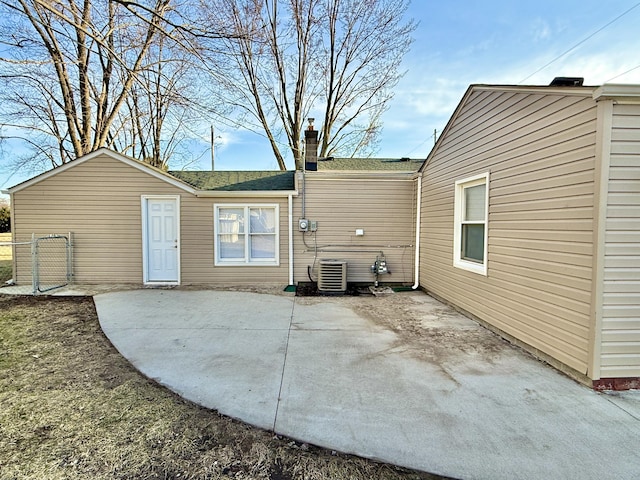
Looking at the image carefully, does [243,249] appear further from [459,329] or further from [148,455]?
[148,455]

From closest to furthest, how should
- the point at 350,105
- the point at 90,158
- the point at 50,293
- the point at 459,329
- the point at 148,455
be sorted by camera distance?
the point at 148,455
the point at 459,329
the point at 50,293
the point at 90,158
the point at 350,105

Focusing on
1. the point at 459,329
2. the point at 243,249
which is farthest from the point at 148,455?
the point at 243,249

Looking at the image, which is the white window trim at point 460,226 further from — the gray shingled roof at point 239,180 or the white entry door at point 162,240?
the white entry door at point 162,240

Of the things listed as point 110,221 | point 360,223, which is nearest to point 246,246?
point 360,223

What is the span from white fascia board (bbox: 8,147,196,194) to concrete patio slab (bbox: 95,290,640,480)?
3.45m

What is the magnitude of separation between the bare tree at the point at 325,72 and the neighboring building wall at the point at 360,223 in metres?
6.78

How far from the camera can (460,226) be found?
17.5ft

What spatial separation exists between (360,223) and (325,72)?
34.4 feet

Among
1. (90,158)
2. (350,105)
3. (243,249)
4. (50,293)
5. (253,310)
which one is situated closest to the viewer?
(253,310)

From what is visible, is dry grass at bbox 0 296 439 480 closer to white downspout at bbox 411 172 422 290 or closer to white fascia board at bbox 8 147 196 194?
white fascia board at bbox 8 147 196 194

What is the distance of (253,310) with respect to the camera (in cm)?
531

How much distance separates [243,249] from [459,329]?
5.13 m

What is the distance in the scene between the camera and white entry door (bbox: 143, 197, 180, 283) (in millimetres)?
7398

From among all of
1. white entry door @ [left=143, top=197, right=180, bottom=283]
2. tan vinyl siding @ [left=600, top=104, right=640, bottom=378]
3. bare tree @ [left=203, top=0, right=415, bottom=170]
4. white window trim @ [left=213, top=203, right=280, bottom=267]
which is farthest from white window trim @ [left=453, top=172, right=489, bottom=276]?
bare tree @ [left=203, top=0, right=415, bottom=170]
